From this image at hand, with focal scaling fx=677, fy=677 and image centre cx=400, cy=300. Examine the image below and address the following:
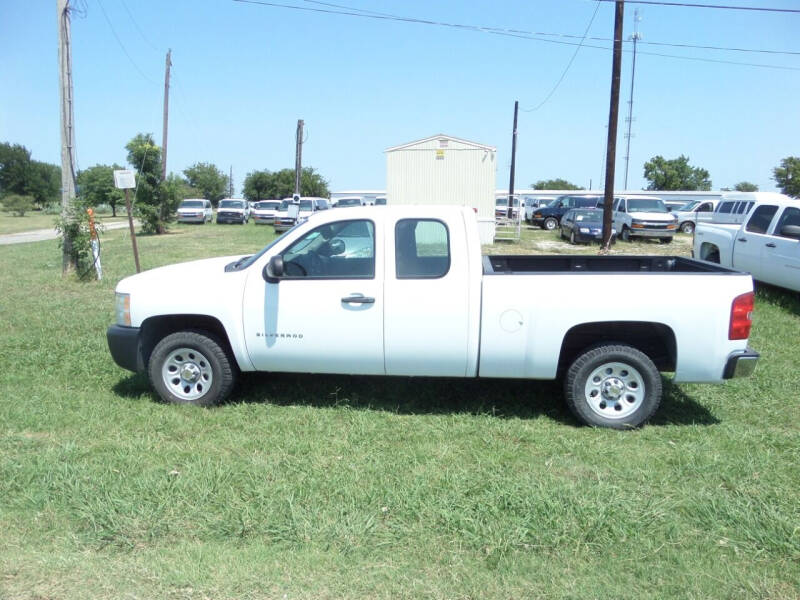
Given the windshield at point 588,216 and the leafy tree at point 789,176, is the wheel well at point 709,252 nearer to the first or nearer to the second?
the windshield at point 588,216

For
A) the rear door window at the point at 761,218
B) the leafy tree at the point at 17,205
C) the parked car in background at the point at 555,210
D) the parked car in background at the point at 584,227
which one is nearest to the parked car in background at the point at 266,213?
the parked car in background at the point at 555,210

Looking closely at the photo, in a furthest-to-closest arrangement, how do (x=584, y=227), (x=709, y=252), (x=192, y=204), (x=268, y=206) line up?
(x=192, y=204) < (x=268, y=206) < (x=584, y=227) < (x=709, y=252)

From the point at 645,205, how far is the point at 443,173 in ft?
29.2

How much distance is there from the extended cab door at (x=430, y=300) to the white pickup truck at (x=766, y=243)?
679cm

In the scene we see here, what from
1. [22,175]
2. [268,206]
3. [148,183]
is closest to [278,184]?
[22,175]

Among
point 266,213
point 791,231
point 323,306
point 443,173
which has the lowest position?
point 323,306

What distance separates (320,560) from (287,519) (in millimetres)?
454

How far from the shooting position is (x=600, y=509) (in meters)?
3.96

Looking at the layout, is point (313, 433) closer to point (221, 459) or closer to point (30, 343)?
point (221, 459)

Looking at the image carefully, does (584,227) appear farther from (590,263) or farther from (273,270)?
(273,270)

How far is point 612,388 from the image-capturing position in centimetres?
534

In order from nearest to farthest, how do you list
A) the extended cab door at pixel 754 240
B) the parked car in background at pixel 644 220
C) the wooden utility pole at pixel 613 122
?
the extended cab door at pixel 754 240, the wooden utility pole at pixel 613 122, the parked car in background at pixel 644 220

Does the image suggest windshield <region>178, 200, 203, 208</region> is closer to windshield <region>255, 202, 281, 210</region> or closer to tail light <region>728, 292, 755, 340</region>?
windshield <region>255, 202, 281, 210</region>

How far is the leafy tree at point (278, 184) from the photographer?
81.3 m
